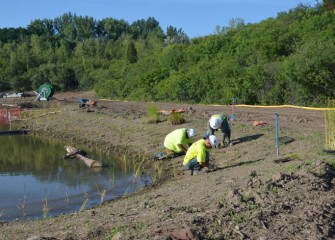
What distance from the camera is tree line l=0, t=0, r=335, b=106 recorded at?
24.9m

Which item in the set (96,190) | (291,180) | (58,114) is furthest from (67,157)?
(58,114)

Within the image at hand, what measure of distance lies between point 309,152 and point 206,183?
9.93 feet

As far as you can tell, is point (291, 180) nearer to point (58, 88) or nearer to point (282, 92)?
point (282, 92)

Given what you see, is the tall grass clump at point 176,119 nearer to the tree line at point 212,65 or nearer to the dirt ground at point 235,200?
the dirt ground at point 235,200

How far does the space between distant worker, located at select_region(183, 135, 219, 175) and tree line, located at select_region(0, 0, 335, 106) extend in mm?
13076

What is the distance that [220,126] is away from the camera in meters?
14.4

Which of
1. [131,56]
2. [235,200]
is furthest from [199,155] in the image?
[131,56]

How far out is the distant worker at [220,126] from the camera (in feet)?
46.6

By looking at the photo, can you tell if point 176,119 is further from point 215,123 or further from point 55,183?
point 55,183

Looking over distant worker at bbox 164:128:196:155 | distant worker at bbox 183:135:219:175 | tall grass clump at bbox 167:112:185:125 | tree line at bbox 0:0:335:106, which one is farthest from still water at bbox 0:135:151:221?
tree line at bbox 0:0:335:106

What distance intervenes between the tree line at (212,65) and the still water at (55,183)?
448 inches

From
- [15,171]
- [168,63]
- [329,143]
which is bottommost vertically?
[15,171]

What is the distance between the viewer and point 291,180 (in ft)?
30.4

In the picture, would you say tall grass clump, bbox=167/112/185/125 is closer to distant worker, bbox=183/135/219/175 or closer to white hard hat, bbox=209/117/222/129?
white hard hat, bbox=209/117/222/129
